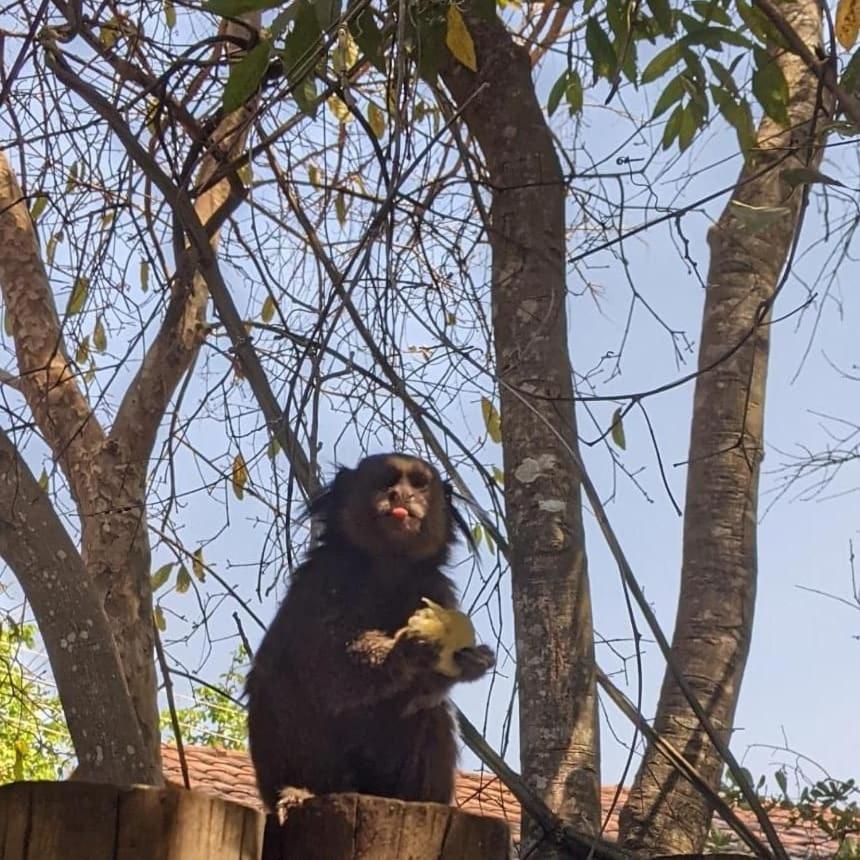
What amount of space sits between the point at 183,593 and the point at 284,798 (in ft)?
5.72

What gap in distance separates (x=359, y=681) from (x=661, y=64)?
6.38ft

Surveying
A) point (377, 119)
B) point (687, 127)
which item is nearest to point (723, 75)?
point (687, 127)

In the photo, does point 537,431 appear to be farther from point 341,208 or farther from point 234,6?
point 341,208

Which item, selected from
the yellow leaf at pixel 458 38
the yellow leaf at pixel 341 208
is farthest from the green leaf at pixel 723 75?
the yellow leaf at pixel 341 208

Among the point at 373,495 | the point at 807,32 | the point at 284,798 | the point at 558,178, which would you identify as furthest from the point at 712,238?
the point at 284,798

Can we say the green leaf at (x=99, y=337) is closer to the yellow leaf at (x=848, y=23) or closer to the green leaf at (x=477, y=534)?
the green leaf at (x=477, y=534)

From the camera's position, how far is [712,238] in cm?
489

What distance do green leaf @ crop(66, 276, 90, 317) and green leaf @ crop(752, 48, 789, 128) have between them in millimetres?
2082

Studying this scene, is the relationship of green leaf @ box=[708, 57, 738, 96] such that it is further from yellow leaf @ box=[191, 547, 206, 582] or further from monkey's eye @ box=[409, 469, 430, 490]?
yellow leaf @ box=[191, 547, 206, 582]

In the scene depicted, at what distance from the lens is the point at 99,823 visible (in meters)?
2.08

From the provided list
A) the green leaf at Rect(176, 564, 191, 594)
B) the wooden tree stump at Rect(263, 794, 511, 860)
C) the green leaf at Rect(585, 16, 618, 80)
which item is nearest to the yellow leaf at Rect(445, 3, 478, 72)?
the green leaf at Rect(585, 16, 618, 80)

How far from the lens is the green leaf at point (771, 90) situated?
369cm

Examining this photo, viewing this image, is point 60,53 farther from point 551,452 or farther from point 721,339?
point 721,339

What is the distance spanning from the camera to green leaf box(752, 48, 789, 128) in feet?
12.1
